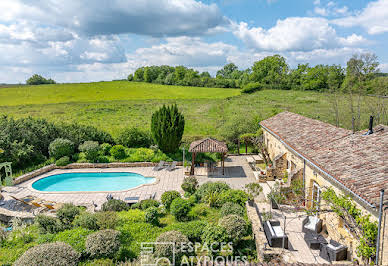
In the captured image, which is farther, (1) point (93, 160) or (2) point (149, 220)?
(1) point (93, 160)

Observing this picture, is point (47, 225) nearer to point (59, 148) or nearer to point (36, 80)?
point (59, 148)

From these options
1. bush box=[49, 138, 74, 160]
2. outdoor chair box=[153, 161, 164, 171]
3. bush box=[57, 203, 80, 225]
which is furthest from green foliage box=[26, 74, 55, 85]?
bush box=[57, 203, 80, 225]

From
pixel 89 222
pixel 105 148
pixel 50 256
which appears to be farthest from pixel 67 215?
pixel 105 148

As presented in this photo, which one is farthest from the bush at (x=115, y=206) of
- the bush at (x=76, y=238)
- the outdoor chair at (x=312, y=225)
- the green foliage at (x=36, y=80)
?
the green foliage at (x=36, y=80)

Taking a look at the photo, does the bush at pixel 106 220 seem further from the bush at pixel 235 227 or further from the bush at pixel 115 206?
the bush at pixel 235 227

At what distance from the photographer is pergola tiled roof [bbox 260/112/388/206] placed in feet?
28.7

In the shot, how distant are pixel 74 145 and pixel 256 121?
2040 centimetres

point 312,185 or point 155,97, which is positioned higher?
point 155,97

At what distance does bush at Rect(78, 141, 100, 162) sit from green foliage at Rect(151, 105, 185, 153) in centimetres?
601

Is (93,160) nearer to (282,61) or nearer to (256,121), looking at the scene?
(256,121)

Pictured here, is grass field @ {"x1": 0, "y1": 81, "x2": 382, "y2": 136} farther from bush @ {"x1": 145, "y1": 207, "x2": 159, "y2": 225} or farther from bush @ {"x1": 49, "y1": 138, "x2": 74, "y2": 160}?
bush @ {"x1": 145, "y1": 207, "x2": 159, "y2": 225}

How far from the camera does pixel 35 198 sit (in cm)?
1727

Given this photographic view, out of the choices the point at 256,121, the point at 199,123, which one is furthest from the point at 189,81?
the point at 256,121

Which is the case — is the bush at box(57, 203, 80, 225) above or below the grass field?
below
